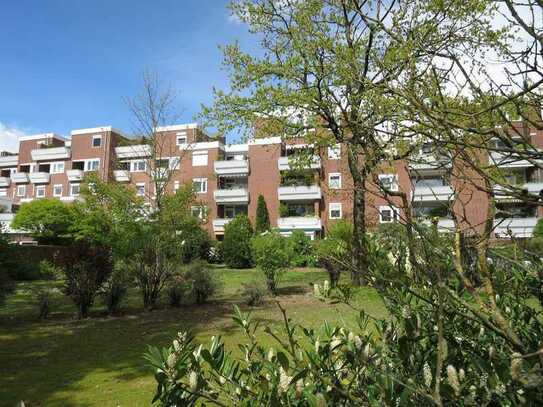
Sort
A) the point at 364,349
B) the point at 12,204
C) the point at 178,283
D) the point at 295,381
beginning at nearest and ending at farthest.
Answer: the point at 295,381
the point at 364,349
the point at 178,283
the point at 12,204

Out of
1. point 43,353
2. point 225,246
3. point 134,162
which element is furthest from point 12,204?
point 43,353

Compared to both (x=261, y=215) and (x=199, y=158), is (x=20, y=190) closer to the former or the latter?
(x=199, y=158)

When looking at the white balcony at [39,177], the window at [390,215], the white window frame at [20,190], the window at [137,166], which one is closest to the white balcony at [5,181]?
the white window frame at [20,190]

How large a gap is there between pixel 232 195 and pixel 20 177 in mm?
29312

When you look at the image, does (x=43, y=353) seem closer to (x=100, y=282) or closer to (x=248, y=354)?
(x=100, y=282)

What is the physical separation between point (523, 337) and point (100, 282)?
11.1m

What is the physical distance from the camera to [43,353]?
26.0 feet

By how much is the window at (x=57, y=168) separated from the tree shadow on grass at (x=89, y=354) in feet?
150

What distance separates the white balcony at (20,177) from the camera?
52.3m

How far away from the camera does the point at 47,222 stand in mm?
39625

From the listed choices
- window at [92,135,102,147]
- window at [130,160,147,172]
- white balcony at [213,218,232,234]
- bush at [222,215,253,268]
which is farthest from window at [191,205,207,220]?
window at [92,135,102,147]

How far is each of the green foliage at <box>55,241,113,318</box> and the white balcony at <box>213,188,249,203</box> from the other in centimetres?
3108

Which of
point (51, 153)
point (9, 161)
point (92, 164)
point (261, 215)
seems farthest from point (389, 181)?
point (9, 161)

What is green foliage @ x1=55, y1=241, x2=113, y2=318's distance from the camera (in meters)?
11.0
